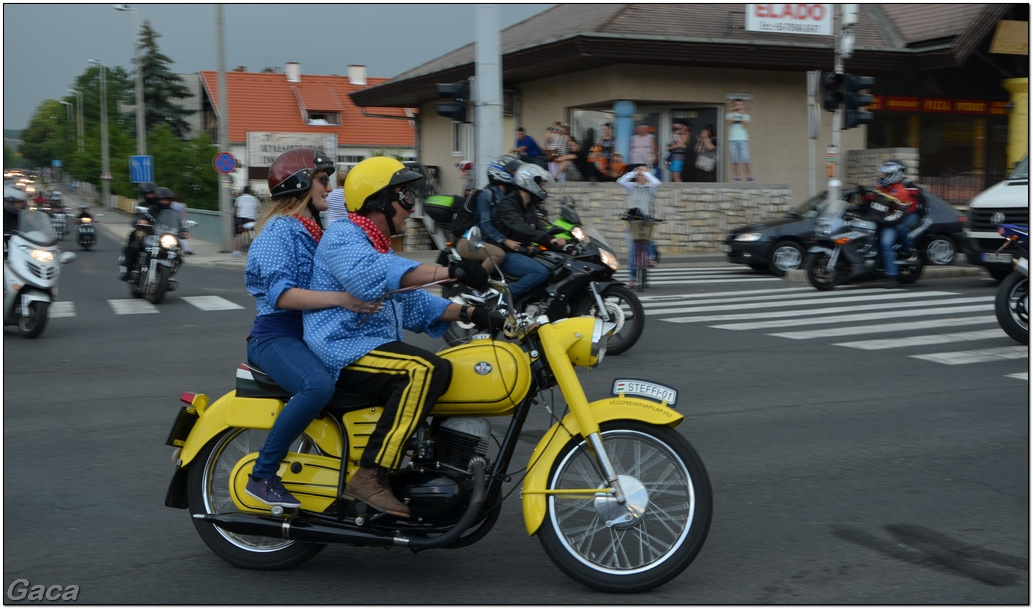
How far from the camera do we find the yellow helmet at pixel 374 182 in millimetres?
4219

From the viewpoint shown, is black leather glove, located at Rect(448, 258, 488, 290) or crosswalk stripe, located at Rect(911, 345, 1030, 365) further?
crosswalk stripe, located at Rect(911, 345, 1030, 365)

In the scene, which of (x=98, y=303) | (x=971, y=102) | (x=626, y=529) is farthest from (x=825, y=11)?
(x=626, y=529)

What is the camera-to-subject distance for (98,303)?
1612 cm

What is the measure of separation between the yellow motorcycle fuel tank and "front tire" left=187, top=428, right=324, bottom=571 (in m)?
0.79

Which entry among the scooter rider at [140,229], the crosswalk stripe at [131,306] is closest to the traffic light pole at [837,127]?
the scooter rider at [140,229]

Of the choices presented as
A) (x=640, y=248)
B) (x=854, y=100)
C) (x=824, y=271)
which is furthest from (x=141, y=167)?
(x=824, y=271)

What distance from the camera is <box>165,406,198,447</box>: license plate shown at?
4434 mm

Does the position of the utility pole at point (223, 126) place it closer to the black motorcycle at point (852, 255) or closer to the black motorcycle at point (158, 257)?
the black motorcycle at point (158, 257)

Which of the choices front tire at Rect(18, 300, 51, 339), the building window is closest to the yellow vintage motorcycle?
front tire at Rect(18, 300, 51, 339)

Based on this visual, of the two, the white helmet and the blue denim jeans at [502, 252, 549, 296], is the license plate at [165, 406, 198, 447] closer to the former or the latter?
the blue denim jeans at [502, 252, 549, 296]

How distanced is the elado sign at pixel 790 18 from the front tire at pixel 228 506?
22773 millimetres

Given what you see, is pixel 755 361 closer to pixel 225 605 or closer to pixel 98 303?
pixel 225 605

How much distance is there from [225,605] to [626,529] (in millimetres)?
1536

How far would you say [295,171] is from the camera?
4.52 meters
